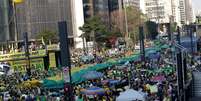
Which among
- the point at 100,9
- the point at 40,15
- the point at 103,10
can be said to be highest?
the point at 100,9

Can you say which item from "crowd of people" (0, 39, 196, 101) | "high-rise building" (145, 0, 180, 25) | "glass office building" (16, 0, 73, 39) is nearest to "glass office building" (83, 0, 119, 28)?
"glass office building" (16, 0, 73, 39)

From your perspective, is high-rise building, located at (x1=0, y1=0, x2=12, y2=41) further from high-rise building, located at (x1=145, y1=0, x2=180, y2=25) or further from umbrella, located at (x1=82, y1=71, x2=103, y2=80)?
high-rise building, located at (x1=145, y1=0, x2=180, y2=25)

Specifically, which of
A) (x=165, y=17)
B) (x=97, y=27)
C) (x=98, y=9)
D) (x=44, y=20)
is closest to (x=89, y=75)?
(x=97, y=27)

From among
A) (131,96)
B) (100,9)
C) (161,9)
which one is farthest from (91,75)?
(161,9)

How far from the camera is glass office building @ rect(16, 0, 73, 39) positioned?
10038 centimetres

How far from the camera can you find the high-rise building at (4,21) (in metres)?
95.1

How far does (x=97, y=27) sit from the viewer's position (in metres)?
96.9

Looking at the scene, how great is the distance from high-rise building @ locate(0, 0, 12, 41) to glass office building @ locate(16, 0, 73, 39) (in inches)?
128

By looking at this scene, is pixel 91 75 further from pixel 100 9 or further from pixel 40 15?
pixel 100 9

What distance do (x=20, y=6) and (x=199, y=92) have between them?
76520mm

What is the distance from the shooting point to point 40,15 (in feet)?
341

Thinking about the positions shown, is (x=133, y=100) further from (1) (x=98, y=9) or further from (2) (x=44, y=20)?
(1) (x=98, y=9)

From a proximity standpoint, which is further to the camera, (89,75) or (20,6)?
(20,6)

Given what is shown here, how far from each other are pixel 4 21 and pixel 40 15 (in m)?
10.1
